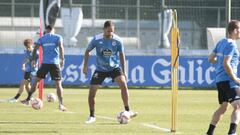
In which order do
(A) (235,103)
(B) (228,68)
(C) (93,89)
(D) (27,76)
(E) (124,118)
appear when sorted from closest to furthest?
1. (B) (228,68)
2. (A) (235,103)
3. (E) (124,118)
4. (C) (93,89)
5. (D) (27,76)

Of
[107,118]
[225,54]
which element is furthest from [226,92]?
[107,118]

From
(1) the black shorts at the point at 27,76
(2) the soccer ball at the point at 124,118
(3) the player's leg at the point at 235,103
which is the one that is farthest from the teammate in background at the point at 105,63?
(1) the black shorts at the point at 27,76

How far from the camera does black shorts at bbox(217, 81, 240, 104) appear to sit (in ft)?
43.7

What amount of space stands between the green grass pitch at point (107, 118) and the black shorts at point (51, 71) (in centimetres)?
96

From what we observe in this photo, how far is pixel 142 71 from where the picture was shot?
116 ft

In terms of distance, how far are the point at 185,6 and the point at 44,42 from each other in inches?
759

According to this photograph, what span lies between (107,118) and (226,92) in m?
5.60

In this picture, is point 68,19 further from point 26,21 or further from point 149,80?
point 149,80

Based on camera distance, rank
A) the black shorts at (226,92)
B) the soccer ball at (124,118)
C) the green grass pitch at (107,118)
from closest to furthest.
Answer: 1. the black shorts at (226,92)
2. the green grass pitch at (107,118)
3. the soccer ball at (124,118)

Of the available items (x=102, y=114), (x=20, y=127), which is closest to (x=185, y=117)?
(x=102, y=114)

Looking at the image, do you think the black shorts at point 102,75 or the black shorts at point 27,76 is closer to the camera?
the black shorts at point 102,75

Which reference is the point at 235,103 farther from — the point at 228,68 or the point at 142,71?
the point at 142,71

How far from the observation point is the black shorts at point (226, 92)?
524 inches

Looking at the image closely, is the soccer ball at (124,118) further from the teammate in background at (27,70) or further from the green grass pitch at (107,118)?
the teammate in background at (27,70)
